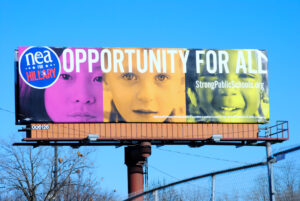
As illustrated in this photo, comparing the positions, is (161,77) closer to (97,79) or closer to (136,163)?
(97,79)

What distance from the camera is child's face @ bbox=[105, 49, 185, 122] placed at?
40531mm

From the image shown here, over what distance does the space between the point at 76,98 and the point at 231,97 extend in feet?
30.3

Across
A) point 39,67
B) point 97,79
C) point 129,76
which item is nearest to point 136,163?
point 129,76

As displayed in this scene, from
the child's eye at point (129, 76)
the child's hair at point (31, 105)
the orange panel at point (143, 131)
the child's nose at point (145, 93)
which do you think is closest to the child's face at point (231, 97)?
the orange panel at point (143, 131)

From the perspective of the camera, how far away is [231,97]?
41.8m

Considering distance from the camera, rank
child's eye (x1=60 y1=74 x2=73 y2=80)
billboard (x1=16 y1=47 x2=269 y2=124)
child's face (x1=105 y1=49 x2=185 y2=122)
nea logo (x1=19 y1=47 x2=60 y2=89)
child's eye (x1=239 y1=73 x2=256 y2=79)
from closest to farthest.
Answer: billboard (x1=16 y1=47 x2=269 y2=124)
nea logo (x1=19 y1=47 x2=60 y2=89)
child's eye (x1=60 y1=74 x2=73 y2=80)
child's face (x1=105 y1=49 x2=185 y2=122)
child's eye (x1=239 y1=73 x2=256 y2=79)

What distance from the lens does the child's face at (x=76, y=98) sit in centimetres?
3972

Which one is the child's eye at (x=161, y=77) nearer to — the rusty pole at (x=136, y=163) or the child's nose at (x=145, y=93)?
the child's nose at (x=145, y=93)

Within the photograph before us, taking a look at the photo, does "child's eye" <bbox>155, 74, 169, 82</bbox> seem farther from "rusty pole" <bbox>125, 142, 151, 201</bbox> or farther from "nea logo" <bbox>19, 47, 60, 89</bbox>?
"nea logo" <bbox>19, 47, 60, 89</bbox>

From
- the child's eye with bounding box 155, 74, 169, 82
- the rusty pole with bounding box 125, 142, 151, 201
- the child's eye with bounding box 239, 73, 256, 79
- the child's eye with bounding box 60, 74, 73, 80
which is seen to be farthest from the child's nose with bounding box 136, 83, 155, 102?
the child's eye with bounding box 239, 73, 256, 79

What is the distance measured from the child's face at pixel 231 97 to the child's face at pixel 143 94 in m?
1.58

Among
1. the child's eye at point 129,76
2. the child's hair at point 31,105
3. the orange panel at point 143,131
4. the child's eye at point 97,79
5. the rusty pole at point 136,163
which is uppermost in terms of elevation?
the child's eye at point 129,76

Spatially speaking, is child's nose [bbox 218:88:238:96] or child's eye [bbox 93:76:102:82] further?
child's nose [bbox 218:88:238:96]

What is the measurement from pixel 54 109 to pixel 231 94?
1057 centimetres
